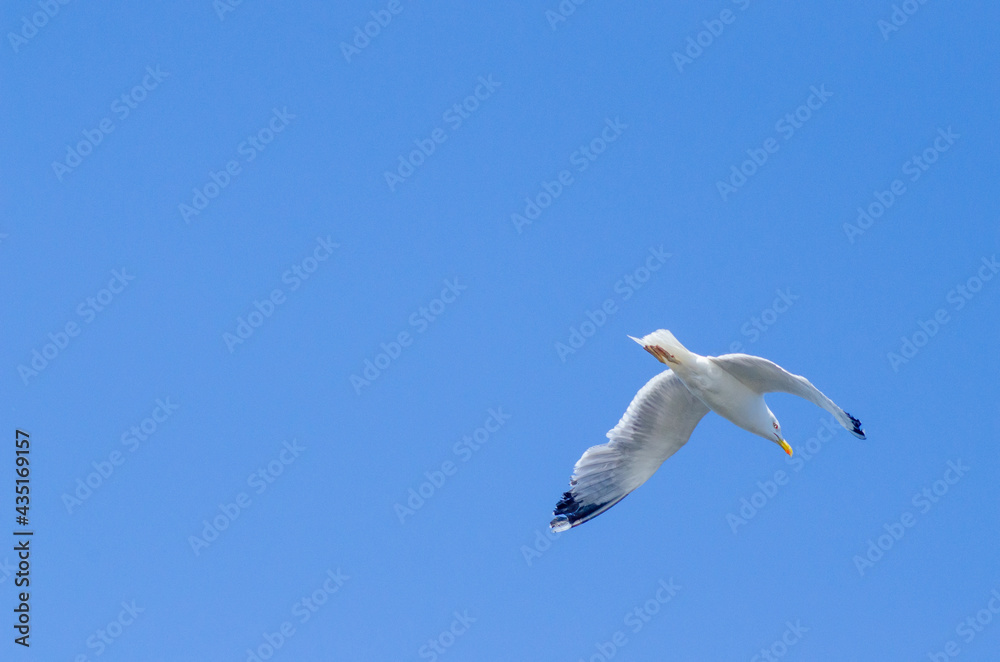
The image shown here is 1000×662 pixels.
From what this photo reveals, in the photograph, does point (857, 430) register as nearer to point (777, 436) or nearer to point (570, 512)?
A: point (777, 436)

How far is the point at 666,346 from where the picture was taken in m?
11.6

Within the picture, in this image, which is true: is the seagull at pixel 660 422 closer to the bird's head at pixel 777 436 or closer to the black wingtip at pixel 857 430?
the bird's head at pixel 777 436

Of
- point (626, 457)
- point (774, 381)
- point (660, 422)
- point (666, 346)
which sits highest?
point (774, 381)

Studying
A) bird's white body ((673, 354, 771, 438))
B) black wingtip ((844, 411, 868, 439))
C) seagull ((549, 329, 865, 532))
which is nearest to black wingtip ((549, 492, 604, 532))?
seagull ((549, 329, 865, 532))

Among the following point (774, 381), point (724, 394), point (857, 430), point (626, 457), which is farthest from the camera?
point (626, 457)

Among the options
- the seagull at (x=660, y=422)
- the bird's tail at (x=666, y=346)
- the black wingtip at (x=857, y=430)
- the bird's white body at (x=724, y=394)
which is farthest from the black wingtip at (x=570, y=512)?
the black wingtip at (x=857, y=430)

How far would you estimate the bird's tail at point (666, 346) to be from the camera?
1158cm

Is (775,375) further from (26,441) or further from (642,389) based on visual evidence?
(26,441)

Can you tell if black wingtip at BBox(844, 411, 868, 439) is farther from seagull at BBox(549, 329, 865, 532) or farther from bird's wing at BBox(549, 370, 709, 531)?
bird's wing at BBox(549, 370, 709, 531)

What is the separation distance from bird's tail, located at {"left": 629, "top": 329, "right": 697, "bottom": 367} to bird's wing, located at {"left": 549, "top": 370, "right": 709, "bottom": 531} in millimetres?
1183

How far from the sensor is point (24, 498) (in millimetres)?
11258

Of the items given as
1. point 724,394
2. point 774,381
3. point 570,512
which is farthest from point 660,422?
point 774,381

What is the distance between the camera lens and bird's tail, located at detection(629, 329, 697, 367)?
11578 mm

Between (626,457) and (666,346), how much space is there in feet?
6.43
